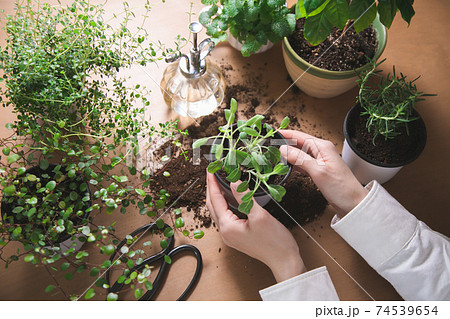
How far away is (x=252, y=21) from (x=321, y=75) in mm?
229

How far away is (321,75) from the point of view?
1.00 m

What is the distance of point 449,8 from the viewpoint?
4.02 ft

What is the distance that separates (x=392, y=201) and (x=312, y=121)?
1.11 ft

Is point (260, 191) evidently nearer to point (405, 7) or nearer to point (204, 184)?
point (204, 184)

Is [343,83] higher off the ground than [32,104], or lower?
lower

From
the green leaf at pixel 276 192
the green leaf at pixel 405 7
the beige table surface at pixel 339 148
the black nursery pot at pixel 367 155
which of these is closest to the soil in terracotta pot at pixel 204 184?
the beige table surface at pixel 339 148

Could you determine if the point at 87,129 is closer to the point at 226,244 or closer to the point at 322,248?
the point at 226,244

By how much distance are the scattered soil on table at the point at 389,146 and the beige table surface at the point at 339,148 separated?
0.14m

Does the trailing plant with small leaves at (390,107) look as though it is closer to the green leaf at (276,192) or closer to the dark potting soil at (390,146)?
the dark potting soil at (390,146)

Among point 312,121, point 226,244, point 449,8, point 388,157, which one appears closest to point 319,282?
point 226,244

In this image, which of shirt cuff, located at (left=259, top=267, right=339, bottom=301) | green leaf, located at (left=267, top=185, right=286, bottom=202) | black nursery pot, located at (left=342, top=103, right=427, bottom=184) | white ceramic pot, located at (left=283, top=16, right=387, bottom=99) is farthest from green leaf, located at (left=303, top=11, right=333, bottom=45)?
shirt cuff, located at (left=259, top=267, right=339, bottom=301)

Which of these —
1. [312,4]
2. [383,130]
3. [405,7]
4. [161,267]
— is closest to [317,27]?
[312,4]

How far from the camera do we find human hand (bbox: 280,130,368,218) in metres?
0.91

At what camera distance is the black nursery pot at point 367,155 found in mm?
933
